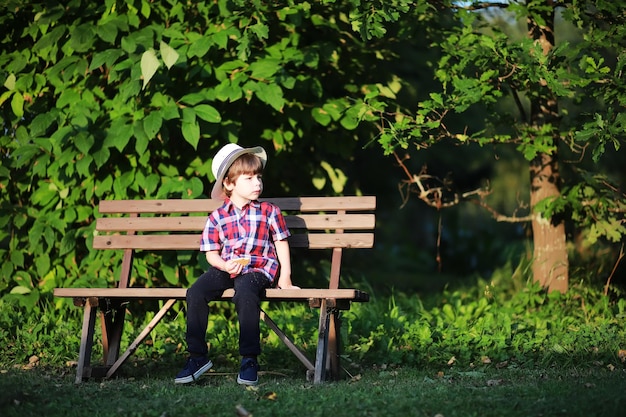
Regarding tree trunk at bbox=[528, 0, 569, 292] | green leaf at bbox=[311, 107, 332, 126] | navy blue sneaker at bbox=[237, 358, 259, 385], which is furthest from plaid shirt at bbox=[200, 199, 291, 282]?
tree trunk at bbox=[528, 0, 569, 292]

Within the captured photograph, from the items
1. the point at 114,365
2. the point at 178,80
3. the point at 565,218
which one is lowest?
the point at 114,365

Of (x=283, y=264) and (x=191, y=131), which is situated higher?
(x=191, y=131)

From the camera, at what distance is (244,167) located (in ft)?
16.2

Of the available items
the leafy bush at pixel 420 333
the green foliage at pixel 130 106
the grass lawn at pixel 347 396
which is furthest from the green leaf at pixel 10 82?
the grass lawn at pixel 347 396

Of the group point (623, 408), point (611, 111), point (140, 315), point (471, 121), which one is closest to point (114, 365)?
point (140, 315)

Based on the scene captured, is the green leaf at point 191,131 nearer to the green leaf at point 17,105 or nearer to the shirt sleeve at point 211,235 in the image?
the shirt sleeve at point 211,235

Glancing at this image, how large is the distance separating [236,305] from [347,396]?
1050 mm

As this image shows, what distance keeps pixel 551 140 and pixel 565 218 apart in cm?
85

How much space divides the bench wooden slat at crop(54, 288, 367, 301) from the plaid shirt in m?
0.27

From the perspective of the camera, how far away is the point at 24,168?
6.39 metres

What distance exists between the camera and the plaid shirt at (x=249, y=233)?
4883 millimetres

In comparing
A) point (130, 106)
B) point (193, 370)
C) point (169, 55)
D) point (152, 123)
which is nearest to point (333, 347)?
point (193, 370)

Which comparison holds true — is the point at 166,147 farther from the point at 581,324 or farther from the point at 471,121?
the point at 471,121

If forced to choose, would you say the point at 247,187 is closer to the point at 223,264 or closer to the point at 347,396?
the point at 223,264
